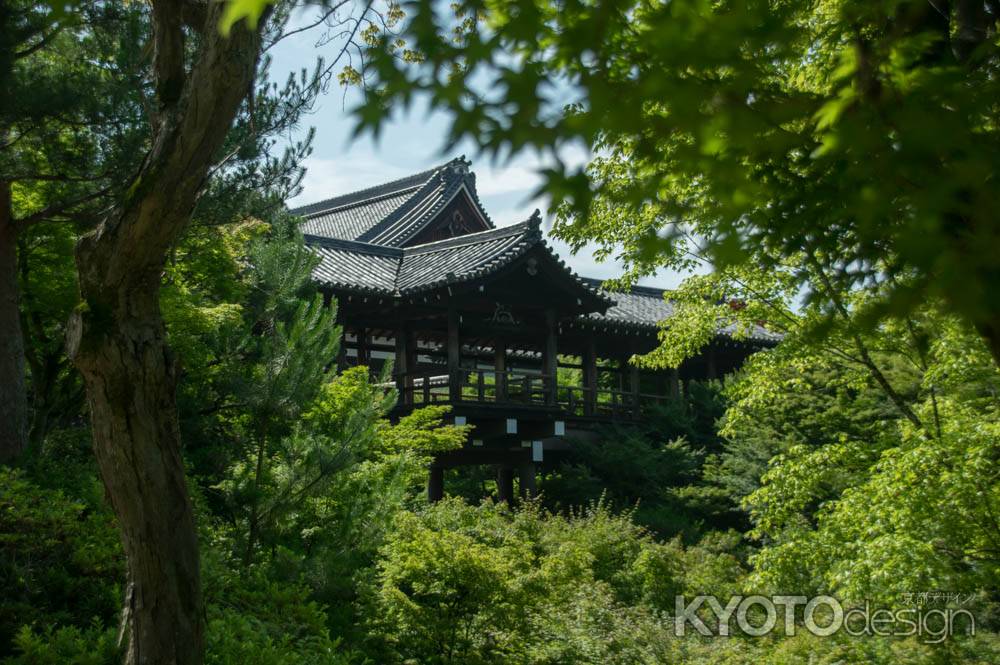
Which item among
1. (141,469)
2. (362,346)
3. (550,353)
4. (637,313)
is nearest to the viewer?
(141,469)

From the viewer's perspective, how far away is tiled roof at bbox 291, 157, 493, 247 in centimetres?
2572

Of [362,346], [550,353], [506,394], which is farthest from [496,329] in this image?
[362,346]

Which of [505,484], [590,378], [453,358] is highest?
[453,358]

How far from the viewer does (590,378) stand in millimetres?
20453

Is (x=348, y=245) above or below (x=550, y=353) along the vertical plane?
above

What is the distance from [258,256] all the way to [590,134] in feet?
22.0

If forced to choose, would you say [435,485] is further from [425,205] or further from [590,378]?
[425,205]

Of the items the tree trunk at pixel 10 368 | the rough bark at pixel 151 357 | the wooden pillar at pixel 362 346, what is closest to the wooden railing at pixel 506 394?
the wooden pillar at pixel 362 346

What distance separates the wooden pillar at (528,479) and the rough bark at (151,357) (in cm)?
1270

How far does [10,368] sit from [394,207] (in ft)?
68.5

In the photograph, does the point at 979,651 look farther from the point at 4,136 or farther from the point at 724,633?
the point at 4,136

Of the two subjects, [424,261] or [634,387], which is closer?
[424,261]

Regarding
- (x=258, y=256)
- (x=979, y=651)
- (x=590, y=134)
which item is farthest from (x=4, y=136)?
(x=979, y=651)

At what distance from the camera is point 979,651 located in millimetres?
7918
